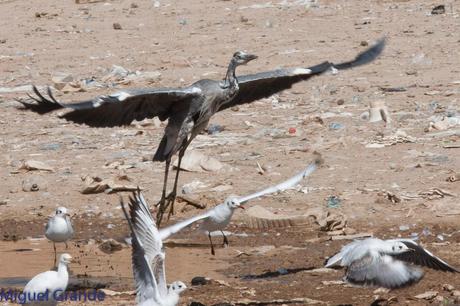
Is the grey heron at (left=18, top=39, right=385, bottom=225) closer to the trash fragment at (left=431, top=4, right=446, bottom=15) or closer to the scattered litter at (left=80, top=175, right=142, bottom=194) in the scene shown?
the scattered litter at (left=80, top=175, right=142, bottom=194)

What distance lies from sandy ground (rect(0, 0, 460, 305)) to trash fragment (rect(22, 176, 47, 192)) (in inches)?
0.9

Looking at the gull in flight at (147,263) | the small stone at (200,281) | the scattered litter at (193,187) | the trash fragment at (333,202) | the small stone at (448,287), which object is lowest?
the trash fragment at (333,202)

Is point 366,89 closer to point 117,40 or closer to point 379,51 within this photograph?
point 379,51

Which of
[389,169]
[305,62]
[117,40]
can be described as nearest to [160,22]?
[117,40]

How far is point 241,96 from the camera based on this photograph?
1125 cm

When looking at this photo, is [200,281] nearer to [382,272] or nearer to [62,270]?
[62,270]

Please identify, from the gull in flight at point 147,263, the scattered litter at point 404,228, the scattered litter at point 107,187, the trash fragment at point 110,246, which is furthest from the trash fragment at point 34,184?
the gull in flight at point 147,263

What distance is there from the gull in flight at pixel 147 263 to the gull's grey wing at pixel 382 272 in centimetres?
130

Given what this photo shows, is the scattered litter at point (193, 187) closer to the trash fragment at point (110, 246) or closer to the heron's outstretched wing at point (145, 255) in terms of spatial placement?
the trash fragment at point (110, 246)

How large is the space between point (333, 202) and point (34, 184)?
9.93ft

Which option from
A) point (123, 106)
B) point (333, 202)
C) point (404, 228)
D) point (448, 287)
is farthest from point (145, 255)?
point (333, 202)

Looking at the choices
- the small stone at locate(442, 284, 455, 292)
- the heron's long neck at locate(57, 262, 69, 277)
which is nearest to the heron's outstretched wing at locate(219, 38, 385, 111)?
the small stone at locate(442, 284, 455, 292)

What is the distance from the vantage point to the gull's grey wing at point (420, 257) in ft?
26.5

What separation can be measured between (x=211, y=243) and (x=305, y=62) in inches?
285
